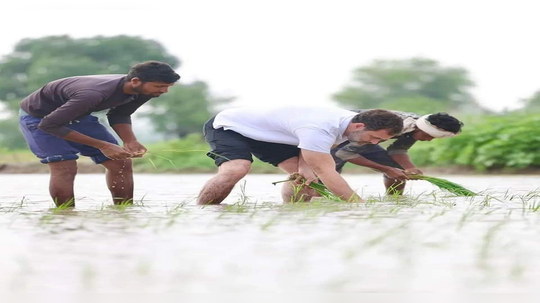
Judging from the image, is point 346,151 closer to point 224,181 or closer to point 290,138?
point 290,138

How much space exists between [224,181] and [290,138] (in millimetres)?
637

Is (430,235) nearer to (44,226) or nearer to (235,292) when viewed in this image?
(235,292)

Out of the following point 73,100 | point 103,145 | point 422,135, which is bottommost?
point 103,145

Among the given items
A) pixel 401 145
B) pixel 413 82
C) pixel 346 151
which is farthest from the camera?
pixel 413 82

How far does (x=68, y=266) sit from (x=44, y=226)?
171 cm

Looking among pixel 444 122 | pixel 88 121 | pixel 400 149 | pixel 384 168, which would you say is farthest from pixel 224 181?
pixel 400 149

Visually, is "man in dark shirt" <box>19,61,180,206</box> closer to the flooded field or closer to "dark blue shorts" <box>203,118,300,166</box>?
"dark blue shorts" <box>203,118,300,166</box>

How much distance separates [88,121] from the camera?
7.35 m

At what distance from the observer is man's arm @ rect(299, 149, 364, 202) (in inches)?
262

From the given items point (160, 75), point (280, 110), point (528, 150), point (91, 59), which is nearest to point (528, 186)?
point (528, 150)

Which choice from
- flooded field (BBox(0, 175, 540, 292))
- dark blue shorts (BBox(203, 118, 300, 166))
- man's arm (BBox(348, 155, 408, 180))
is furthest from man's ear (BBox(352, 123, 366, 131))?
man's arm (BBox(348, 155, 408, 180))

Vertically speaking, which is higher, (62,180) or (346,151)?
(346,151)

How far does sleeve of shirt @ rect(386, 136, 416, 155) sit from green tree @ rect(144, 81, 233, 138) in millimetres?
26264

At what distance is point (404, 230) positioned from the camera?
16.6 ft
